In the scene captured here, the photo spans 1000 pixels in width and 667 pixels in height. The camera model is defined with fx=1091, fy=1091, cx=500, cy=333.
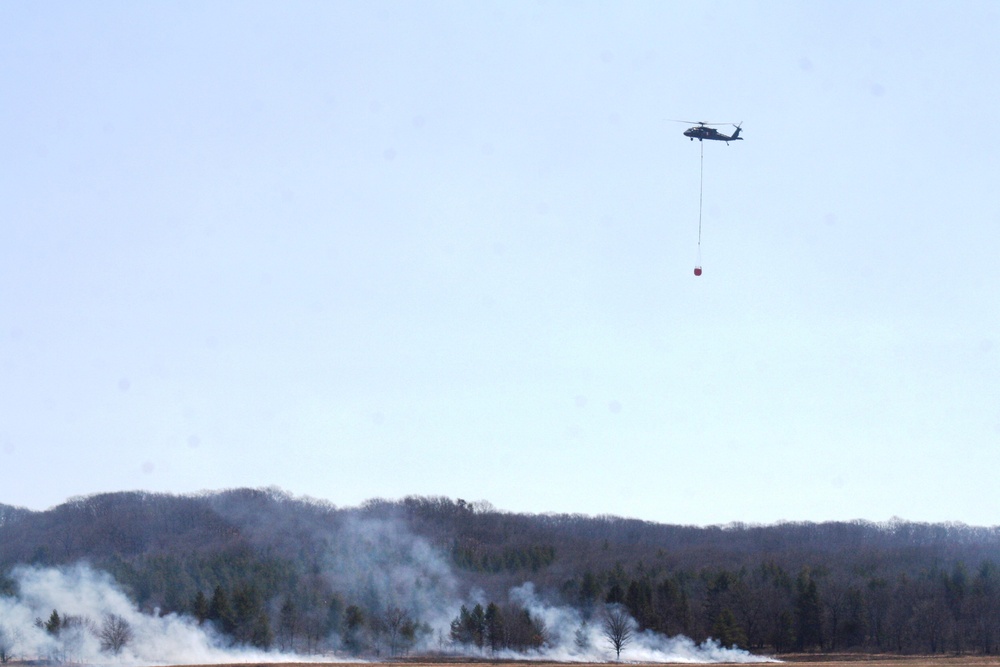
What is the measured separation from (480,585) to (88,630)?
168ft

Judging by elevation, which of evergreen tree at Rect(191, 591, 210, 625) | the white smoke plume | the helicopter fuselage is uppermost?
the helicopter fuselage

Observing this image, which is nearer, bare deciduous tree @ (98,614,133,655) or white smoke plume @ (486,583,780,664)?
bare deciduous tree @ (98,614,133,655)

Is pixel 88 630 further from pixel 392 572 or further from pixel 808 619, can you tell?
pixel 808 619

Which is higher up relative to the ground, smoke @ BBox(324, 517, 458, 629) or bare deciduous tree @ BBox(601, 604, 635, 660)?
smoke @ BBox(324, 517, 458, 629)

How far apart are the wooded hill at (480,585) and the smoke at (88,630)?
293 cm

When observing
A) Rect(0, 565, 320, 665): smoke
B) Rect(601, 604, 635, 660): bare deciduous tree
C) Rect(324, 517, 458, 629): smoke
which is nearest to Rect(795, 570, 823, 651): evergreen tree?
Rect(601, 604, 635, 660): bare deciduous tree

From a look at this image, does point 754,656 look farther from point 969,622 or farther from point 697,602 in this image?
point 969,622

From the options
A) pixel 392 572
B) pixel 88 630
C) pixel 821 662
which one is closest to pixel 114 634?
pixel 88 630

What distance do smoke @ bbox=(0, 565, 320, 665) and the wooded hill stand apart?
2929 millimetres

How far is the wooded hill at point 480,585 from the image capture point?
11050 centimetres

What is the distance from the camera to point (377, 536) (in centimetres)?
15475

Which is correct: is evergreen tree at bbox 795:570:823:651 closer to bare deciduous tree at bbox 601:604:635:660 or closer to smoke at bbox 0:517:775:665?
smoke at bbox 0:517:775:665

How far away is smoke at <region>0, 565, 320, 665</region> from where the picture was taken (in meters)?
88.7

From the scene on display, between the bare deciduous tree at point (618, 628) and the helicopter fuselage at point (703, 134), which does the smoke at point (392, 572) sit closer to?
the bare deciduous tree at point (618, 628)
